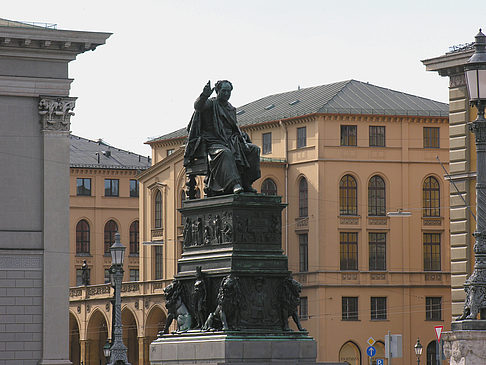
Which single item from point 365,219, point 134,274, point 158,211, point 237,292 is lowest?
point 237,292

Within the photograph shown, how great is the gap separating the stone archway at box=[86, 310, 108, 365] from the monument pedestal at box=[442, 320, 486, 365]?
83.0 metres

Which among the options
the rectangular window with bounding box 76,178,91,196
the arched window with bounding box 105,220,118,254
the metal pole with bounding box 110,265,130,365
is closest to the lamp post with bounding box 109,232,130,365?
the metal pole with bounding box 110,265,130,365

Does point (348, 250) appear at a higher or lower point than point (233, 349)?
higher

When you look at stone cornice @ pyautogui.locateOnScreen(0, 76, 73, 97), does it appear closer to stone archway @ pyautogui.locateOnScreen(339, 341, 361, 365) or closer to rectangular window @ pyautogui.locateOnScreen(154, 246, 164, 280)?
stone archway @ pyautogui.locateOnScreen(339, 341, 361, 365)

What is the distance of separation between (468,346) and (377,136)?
70.6 meters

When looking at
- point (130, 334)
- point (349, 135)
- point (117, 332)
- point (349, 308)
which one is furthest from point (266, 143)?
point (117, 332)

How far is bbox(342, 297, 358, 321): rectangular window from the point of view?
9044 centimetres

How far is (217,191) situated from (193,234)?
72 cm

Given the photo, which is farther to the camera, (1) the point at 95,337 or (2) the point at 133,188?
(2) the point at 133,188

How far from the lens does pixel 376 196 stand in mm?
91750

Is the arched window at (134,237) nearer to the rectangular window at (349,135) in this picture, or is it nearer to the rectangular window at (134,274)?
the rectangular window at (134,274)

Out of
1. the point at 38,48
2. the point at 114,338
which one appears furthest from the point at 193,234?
the point at 38,48

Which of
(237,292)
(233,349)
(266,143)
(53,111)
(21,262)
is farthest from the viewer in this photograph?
(266,143)

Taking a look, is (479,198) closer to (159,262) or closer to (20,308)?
(20,308)
